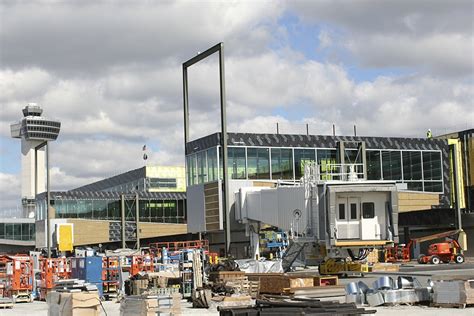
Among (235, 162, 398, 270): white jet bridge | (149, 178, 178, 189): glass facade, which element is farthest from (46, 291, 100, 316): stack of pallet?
(149, 178, 178, 189): glass facade

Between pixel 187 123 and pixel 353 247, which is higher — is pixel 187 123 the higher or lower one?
the higher one

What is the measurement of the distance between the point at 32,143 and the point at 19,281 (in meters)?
124

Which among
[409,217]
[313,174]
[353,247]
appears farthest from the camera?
[409,217]

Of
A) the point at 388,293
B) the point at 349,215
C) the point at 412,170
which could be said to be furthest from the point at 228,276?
the point at 412,170

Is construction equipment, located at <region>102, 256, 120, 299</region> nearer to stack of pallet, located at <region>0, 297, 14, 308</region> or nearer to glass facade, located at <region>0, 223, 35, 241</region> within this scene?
stack of pallet, located at <region>0, 297, 14, 308</region>

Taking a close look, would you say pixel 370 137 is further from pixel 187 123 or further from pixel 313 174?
pixel 313 174

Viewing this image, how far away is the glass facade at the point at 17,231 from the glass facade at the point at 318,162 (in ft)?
154

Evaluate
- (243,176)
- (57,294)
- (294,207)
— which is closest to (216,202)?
(243,176)

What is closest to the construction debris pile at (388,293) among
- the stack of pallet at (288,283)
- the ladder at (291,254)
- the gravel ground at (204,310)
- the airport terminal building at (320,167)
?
the gravel ground at (204,310)

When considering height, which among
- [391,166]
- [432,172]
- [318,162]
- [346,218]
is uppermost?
[318,162]

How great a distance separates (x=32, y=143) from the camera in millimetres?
155250

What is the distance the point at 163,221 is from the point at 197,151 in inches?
1375

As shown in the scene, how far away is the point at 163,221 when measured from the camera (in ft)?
299

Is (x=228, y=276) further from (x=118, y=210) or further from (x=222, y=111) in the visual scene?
(x=118, y=210)
